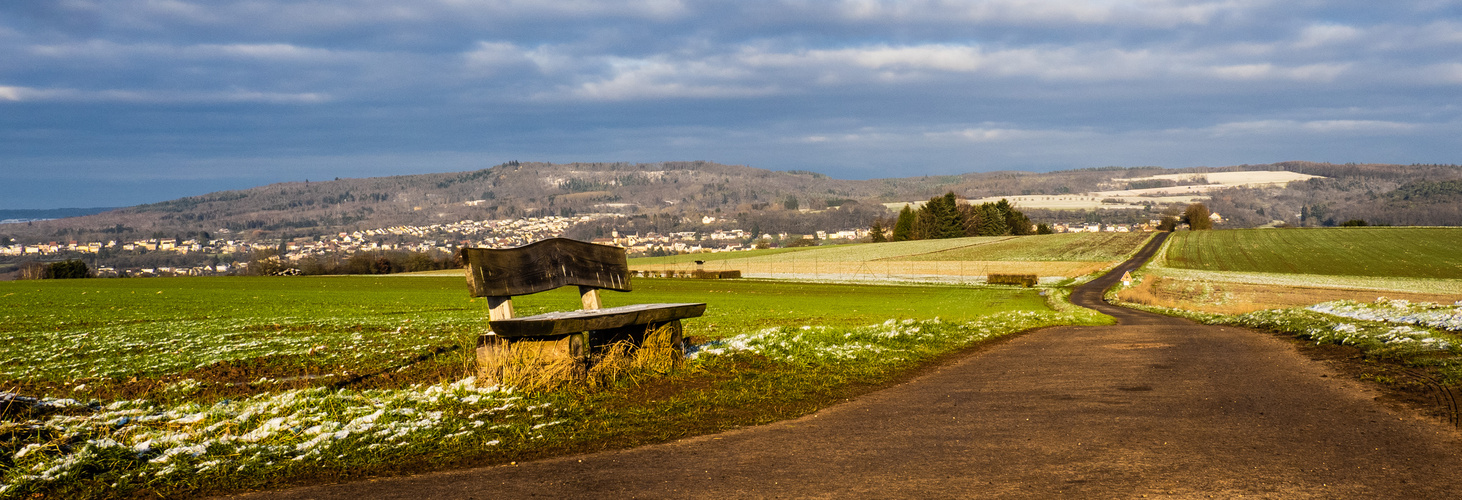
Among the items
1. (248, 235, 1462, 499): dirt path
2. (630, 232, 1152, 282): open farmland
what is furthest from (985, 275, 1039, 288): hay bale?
(248, 235, 1462, 499): dirt path

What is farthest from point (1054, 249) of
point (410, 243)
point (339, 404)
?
point (410, 243)

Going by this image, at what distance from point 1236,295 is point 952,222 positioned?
80529 millimetres

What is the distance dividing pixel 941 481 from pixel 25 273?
306 ft

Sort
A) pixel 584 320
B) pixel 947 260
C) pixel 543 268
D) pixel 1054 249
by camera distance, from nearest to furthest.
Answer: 1. pixel 584 320
2. pixel 543 268
3. pixel 947 260
4. pixel 1054 249

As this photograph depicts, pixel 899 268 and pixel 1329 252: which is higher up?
pixel 899 268

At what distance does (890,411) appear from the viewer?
24.8 ft

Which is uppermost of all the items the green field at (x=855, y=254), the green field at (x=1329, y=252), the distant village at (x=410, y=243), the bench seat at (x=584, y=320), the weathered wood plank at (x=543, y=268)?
the weathered wood plank at (x=543, y=268)

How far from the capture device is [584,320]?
328 inches

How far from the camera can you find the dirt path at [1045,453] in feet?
16.9

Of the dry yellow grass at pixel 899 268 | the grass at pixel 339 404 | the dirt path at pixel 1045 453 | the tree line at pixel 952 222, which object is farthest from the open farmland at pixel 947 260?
the dirt path at pixel 1045 453

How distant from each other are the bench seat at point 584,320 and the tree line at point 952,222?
398ft

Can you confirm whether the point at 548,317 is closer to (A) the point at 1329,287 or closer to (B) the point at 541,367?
(B) the point at 541,367

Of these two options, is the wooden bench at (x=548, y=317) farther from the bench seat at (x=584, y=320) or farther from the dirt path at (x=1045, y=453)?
the dirt path at (x=1045, y=453)

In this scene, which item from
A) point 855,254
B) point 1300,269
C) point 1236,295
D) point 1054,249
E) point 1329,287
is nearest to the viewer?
point 1236,295
